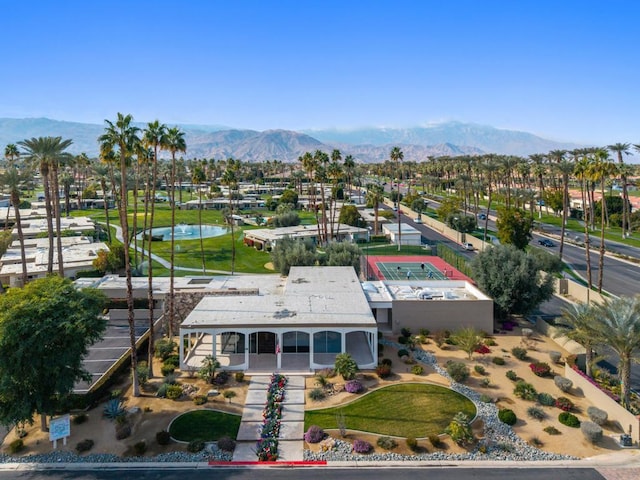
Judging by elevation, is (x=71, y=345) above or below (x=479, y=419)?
above

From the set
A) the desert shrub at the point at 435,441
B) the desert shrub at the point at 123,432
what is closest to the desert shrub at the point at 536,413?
the desert shrub at the point at 435,441

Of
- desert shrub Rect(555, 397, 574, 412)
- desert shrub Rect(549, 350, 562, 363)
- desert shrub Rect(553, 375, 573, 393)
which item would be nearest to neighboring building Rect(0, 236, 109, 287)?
desert shrub Rect(549, 350, 562, 363)

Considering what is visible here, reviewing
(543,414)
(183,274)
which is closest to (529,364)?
(543,414)

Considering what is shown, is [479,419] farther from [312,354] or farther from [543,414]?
[312,354]

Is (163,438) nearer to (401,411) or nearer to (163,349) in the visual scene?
(163,349)

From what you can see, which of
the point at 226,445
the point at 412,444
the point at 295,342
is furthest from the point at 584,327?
the point at 226,445

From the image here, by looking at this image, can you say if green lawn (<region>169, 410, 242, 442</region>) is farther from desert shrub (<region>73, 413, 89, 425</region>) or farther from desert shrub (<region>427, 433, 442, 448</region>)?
desert shrub (<region>427, 433, 442, 448</region>)
